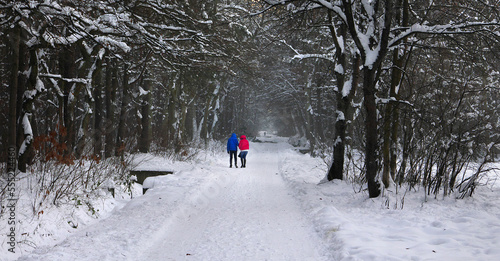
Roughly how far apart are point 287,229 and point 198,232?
62.3 inches

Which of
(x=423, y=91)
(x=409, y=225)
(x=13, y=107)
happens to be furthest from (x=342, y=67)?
(x=13, y=107)

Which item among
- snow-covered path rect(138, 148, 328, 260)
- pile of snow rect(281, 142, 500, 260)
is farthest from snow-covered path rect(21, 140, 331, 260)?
pile of snow rect(281, 142, 500, 260)

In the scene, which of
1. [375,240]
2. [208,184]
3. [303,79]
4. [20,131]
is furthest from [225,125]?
[375,240]

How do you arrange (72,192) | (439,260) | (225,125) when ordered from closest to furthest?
(439,260), (72,192), (225,125)

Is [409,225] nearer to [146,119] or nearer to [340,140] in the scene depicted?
[340,140]

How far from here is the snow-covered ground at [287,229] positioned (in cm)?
476

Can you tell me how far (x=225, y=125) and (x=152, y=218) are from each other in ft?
122

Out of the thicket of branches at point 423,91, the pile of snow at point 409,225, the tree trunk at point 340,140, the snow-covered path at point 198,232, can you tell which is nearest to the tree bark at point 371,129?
the thicket of branches at point 423,91

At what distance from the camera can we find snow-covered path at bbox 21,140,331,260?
4.84 meters

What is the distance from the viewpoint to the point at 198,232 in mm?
6031

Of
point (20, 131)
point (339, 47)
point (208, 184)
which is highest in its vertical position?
point (339, 47)

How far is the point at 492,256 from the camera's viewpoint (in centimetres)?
435

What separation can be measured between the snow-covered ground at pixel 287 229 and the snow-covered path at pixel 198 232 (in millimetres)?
16

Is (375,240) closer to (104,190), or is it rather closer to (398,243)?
(398,243)
